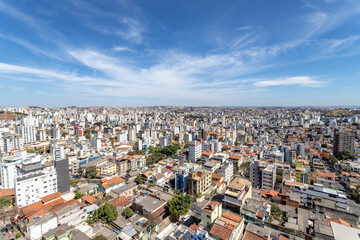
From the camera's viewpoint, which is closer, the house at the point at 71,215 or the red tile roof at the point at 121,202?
the house at the point at 71,215

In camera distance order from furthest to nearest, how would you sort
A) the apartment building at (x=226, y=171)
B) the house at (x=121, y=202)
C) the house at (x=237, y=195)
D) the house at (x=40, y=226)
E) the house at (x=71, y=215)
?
the apartment building at (x=226, y=171) → the house at (x=121, y=202) → the house at (x=237, y=195) → the house at (x=71, y=215) → the house at (x=40, y=226)

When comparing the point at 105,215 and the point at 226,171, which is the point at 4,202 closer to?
the point at 105,215

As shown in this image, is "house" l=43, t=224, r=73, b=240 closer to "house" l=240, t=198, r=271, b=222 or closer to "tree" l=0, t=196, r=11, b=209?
"tree" l=0, t=196, r=11, b=209

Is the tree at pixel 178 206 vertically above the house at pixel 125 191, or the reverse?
the tree at pixel 178 206

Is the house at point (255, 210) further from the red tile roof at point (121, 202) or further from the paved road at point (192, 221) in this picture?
the red tile roof at point (121, 202)

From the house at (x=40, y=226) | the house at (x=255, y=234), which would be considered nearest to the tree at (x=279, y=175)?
the house at (x=255, y=234)

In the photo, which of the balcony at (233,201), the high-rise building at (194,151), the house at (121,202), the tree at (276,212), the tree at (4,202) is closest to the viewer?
the tree at (276,212)

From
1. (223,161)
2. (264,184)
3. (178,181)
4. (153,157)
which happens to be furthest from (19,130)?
(264,184)

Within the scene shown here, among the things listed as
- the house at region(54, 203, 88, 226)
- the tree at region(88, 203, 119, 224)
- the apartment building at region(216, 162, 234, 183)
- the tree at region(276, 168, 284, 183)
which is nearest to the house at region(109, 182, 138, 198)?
the house at region(54, 203, 88, 226)

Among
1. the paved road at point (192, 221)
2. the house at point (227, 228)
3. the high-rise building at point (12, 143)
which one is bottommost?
the paved road at point (192, 221)
